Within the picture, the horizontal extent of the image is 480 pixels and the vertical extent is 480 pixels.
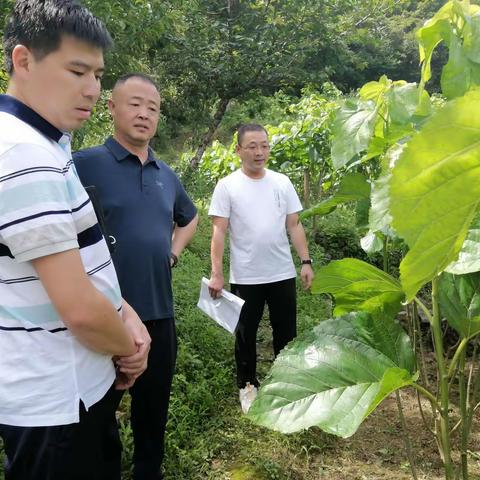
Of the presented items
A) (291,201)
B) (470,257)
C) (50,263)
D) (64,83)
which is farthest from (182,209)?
(470,257)

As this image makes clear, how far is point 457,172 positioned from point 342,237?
19.9 ft

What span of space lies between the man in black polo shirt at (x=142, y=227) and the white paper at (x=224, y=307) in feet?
2.20

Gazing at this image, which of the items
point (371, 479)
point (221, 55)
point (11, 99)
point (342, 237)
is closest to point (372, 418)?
point (371, 479)

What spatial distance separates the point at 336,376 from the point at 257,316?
180 centimetres

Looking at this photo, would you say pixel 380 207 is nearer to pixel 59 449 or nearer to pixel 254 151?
pixel 59 449

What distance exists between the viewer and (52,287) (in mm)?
895

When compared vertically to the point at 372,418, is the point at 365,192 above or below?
above

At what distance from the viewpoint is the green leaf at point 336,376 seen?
86cm

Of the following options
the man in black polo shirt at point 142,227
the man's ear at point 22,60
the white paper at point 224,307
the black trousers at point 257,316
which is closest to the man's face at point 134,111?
the man in black polo shirt at point 142,227

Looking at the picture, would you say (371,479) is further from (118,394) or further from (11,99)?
(11,99)

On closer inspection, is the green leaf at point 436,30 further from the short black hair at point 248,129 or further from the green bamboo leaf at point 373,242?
the short black hair at point 248,129

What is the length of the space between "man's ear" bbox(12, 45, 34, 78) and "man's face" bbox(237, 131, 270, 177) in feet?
5.67

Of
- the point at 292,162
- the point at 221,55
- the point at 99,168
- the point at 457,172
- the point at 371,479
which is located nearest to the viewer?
the point at 457,172

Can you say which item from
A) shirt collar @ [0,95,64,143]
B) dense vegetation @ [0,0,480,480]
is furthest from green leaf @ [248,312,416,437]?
shirt collar @ [0,95,64,143]
